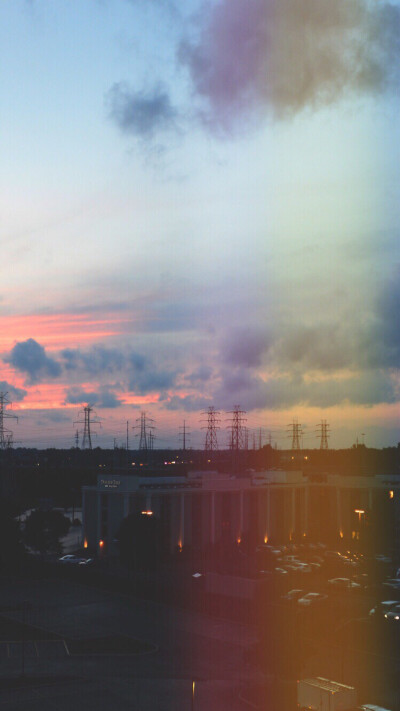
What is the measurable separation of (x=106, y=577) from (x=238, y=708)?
24377 millimetres

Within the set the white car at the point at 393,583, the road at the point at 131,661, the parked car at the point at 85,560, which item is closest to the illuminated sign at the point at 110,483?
the parked car at the point at 85,560

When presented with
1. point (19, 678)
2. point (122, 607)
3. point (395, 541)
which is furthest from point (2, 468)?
point (19, 678)

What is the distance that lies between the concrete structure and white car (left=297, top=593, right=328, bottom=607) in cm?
2593

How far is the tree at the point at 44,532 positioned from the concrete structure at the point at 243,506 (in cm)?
510

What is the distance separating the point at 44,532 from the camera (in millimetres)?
72312

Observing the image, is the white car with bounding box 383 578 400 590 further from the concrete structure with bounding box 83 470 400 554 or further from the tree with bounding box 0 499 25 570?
the tree with bounding box 0 499 25 570

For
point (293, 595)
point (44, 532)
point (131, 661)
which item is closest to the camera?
point (131, 661)

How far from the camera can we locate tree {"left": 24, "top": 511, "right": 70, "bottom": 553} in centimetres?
7194

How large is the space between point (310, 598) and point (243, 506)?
31.7m

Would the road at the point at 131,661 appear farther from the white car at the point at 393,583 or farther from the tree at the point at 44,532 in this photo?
the tree at the point at 44,532

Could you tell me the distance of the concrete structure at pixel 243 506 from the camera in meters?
66.8

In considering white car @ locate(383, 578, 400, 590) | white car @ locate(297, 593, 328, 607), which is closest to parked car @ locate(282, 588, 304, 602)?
white car @ locate(297, 593, 328, 607)

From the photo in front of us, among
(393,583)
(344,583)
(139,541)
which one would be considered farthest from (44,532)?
(393,583)

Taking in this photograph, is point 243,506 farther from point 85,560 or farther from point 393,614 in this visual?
point 393,614
